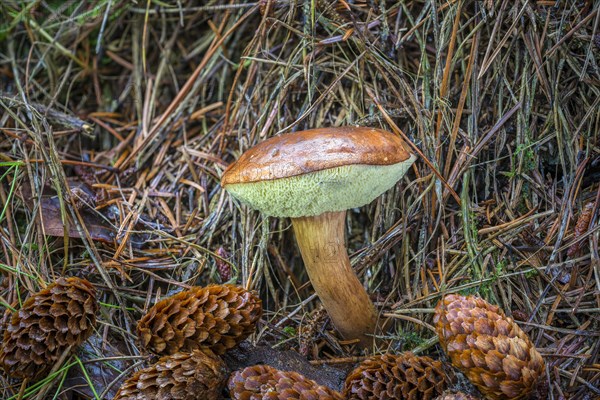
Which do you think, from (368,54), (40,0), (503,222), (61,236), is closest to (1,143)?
(61,236)

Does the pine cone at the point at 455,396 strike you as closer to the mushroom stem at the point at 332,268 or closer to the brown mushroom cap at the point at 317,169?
the mushroom stem at the point at 332,268

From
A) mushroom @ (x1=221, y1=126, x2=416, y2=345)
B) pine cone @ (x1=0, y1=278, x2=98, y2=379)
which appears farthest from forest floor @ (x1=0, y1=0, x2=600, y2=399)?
→ mushroom @ (x1=221, y1=126, x2=416, y2=345)

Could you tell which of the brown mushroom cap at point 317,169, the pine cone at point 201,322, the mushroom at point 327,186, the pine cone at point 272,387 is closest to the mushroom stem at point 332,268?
the mushroom at point 327,186

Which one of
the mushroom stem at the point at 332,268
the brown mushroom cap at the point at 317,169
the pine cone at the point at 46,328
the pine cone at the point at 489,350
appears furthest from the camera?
the mushroom stem at the point at 332,268

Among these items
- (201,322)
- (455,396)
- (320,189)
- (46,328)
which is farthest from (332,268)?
(46,328)

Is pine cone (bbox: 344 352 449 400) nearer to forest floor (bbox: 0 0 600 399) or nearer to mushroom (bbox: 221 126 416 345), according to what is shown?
forest floor (bbox: 0 0 600 399)

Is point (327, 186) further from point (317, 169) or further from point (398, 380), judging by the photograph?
point (398, 380)
